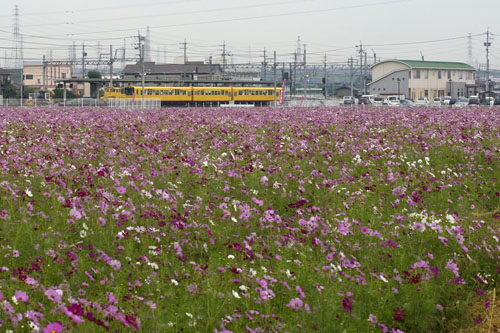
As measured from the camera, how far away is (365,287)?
502 cm

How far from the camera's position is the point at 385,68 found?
4387 inches

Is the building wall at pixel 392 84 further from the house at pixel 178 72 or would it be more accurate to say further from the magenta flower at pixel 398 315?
the magenta flower at pixel 398 315

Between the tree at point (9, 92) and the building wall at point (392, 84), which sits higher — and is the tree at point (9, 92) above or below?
below

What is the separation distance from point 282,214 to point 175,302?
3.07 meters

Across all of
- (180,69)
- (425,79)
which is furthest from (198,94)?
(425,79)

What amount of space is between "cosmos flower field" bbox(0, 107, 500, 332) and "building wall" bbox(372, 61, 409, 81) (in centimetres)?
10019

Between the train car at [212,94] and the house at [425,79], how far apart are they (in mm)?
39495

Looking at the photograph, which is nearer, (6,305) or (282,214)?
(6,305)

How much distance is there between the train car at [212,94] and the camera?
7057cm

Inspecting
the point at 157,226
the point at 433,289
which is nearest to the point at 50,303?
the point at 157,226

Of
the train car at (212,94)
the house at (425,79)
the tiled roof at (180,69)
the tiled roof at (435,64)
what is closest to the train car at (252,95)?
the train car at (212,94)

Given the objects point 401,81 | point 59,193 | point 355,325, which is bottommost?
point 355,325

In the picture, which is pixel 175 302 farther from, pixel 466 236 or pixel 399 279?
pixel 466 236

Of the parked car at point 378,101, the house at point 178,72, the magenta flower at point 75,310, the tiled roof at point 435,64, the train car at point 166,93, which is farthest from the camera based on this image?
the house at point 178,72
